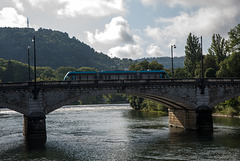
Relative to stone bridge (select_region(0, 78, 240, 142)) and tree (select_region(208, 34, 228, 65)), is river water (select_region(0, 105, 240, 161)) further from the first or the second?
tree (select_region(208, 34, 228, 65))

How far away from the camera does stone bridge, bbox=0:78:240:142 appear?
47219mm

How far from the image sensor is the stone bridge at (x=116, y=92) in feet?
155

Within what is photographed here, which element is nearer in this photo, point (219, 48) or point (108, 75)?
point (108, 75)

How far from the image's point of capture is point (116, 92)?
2047 inches

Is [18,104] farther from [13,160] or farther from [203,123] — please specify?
[203,123]

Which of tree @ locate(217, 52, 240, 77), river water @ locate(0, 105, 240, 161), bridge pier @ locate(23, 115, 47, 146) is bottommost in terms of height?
river water @ locate(0, 105, 240, 161)

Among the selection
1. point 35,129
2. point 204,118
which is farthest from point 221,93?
point 35,129

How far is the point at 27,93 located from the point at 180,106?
25709mm

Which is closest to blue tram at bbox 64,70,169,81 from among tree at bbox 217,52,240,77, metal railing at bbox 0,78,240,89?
metal railing at bbox 0,78,240,89

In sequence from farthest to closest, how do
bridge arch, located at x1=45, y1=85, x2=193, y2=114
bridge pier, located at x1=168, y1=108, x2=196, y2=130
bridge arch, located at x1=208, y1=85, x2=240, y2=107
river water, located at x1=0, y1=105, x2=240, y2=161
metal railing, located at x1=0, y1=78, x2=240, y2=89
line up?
1. bridge pier, located at x1=168, y1=108, x2=196, y2=130
2. bridge arch, located at x1=208, y1=85, x2=240, y2=107
3. bridge arch, located at x1=45, y1=85, x2=193, y2=114
4. metal railing, located at x1=0, y1=78, x2=240, y2=89
5. river water, located at x1=0, y1=105, x2=240, y2=161

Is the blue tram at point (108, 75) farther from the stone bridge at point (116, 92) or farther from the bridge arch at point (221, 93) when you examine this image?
the bridge arch at point (221, 93)

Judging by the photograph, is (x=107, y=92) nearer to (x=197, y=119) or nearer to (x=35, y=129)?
(x=35, y=129)

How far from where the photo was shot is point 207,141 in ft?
151

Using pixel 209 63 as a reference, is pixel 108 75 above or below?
below
